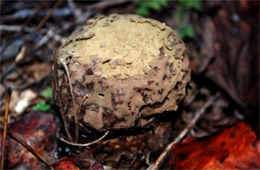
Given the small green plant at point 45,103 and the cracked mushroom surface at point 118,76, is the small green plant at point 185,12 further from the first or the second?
the small green plant at point 45,103

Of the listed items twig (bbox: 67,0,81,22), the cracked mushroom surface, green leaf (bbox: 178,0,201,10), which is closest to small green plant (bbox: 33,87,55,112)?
the cracked mushroom surface

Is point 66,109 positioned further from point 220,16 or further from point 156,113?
point 220,16

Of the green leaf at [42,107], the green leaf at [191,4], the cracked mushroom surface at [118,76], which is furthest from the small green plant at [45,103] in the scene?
the green leaf at [191,4]

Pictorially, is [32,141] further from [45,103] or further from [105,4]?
[105,4]

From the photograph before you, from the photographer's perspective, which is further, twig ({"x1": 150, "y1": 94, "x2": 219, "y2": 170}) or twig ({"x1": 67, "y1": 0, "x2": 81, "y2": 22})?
twig ({"x1": 67, "y1": 0, "x2": 81, "y2": 22})

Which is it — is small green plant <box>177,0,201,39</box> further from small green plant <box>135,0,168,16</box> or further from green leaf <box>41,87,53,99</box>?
green leaf <box>41,87,53,99</box>

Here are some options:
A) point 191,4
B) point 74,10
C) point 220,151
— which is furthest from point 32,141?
point 191,4

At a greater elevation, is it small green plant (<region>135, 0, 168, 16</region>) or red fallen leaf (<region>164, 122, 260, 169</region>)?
small green plant (<region>135, 0, 168, 16</region>)
